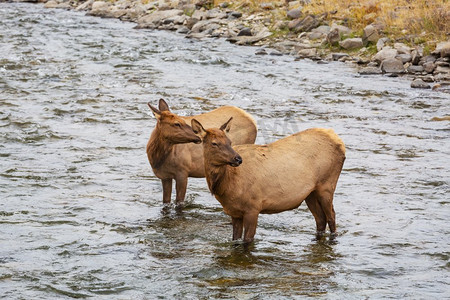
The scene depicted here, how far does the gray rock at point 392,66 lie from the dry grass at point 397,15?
187 cm

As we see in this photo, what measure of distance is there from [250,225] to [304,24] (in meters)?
20.5

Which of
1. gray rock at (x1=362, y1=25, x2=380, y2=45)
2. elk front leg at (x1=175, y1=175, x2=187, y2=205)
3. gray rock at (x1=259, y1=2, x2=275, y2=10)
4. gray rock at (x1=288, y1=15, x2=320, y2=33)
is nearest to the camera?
elk front leg at (x1=175, y1=175, x2=187, y2=205)

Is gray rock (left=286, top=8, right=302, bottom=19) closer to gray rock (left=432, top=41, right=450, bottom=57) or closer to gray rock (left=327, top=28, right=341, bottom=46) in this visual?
gray rock (left=327, top=28, right=341, bottom=46)

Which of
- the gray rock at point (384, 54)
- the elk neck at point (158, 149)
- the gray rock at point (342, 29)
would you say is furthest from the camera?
the gray rock at point (342, 29)

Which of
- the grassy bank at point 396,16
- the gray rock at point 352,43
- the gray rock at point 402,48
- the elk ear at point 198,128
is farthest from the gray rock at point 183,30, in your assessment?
the elk ear at point 198,128

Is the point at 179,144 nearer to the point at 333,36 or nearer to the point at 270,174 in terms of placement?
the point at 270,174

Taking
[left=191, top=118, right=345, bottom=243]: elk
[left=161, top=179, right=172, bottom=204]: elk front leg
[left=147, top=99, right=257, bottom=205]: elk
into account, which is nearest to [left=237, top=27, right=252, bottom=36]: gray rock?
[left=147, top=99, right=257, bottom=205]: elk

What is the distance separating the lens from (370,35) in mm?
24531

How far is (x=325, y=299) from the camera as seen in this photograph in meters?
7.48

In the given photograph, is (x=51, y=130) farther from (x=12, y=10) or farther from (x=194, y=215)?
(x=12, y=10)

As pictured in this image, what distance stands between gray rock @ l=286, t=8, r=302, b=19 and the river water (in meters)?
5.70

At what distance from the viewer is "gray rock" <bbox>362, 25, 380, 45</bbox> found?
2448cm

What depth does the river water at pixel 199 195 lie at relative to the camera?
8.00 m

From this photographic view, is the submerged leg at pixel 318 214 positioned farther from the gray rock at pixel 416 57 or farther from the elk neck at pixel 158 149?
the gray rock at pixel 416 57
